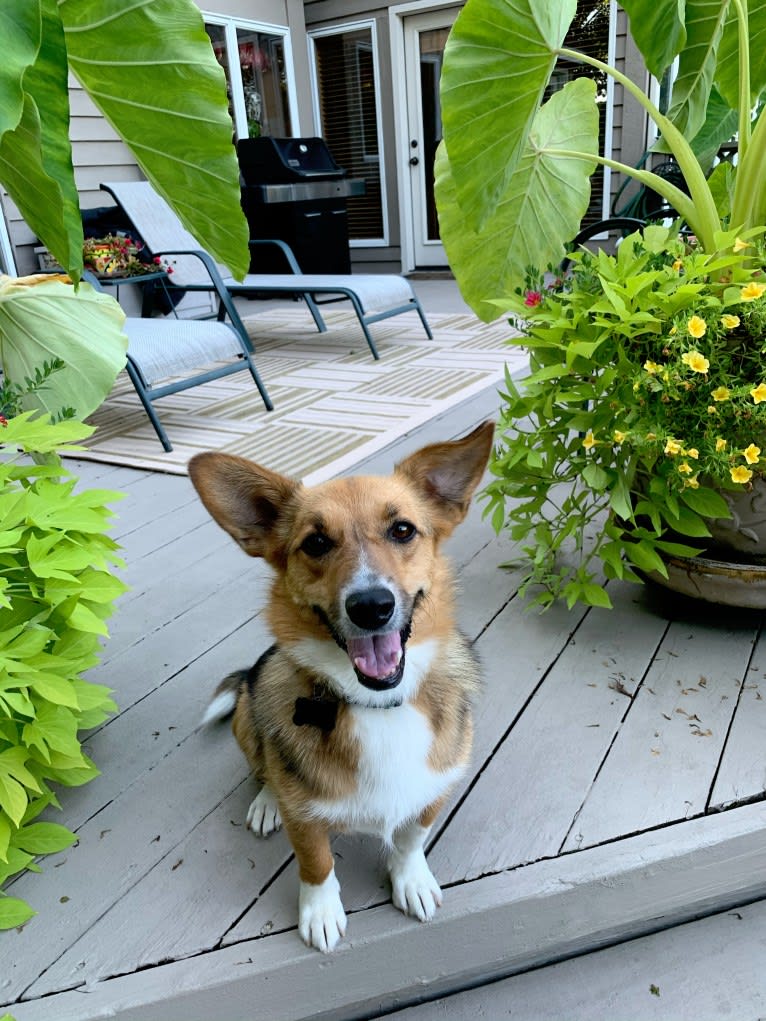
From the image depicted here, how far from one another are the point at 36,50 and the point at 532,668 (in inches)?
62.5

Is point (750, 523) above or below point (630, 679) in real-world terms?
above

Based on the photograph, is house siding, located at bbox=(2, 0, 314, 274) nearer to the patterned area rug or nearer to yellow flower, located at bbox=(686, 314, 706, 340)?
the patterned area rug

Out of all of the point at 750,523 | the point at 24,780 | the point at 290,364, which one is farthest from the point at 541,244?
the point at 290,364

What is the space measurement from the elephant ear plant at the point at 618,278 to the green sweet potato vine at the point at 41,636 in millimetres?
976

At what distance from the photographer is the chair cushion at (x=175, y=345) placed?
3.32 meters

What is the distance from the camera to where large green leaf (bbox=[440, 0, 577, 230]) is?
132cm

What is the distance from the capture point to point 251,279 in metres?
4.97

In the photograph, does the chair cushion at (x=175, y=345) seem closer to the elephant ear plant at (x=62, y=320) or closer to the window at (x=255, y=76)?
the elephant ear plant at (x=62, y=320)

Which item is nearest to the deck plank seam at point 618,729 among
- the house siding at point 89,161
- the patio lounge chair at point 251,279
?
the patio lounge chair at point 251,279

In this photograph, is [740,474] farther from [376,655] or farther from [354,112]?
[354,112]

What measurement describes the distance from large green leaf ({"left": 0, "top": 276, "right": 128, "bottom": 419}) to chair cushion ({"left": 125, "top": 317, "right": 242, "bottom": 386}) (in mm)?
1921

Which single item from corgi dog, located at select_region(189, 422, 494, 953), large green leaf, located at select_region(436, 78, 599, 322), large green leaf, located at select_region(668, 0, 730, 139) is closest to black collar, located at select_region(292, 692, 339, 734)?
corgi dog, located at select_region(189, 422, 494, 953)

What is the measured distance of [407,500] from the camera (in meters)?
1.31

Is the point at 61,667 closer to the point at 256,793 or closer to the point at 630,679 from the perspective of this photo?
the point at 256,793
